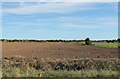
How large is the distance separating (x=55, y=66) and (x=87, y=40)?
25.4 metres

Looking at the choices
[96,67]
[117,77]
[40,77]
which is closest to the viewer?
[40,77]

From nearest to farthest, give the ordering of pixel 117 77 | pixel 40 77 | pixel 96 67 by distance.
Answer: pixel 40 77 → pixel 117 77 → pixel 96 67

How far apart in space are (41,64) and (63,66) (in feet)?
5.73

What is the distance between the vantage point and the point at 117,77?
13266 millimetres

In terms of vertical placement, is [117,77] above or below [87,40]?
below

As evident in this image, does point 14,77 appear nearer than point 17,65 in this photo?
Yes

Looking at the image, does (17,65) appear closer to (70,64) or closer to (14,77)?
(70,64)

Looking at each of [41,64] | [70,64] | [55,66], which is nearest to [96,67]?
[70,64]

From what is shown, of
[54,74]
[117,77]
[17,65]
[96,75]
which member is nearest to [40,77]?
[54,74]

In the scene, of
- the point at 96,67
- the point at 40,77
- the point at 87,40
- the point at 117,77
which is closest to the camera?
the point at 40,77

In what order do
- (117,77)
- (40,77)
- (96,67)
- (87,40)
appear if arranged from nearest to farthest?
(40,77)
(117,77)
(96,67)
(87,40)

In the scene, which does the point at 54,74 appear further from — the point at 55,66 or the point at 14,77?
the point at 55,66

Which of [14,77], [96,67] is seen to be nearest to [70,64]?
[96,67]

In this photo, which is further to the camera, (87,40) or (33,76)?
(87,40)
